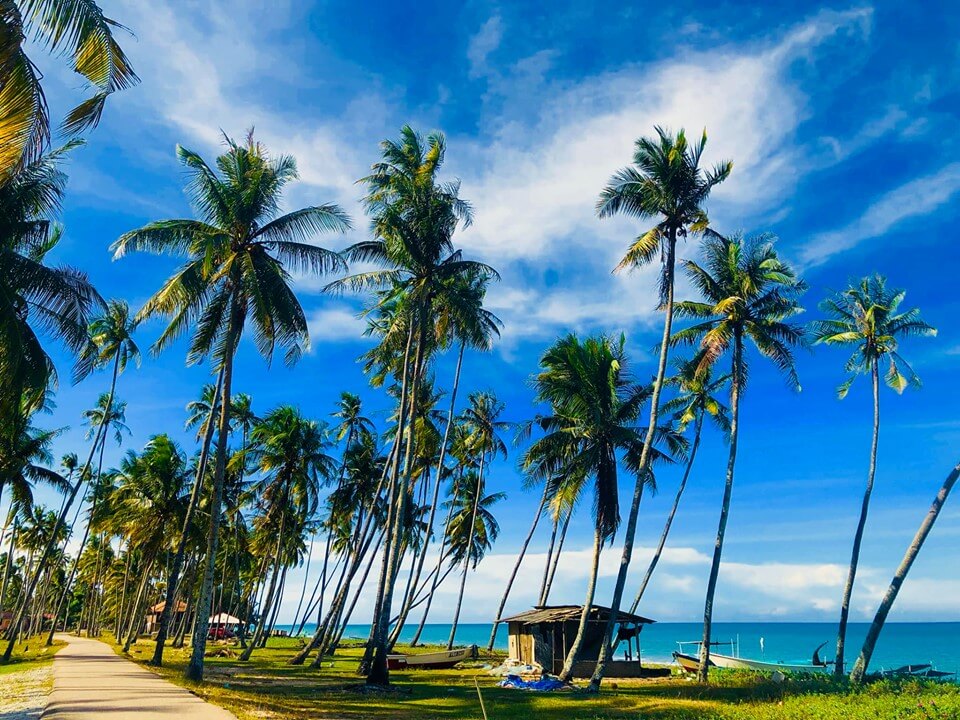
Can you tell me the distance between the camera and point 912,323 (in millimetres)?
25531

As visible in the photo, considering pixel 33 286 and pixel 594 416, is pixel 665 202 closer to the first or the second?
pixel 594 416

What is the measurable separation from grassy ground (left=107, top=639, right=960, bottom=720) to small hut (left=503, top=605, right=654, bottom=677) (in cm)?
357

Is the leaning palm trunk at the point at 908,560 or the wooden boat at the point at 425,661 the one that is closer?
the leaning palm trunk at the point at 908,560

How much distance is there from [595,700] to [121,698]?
11.9 meters

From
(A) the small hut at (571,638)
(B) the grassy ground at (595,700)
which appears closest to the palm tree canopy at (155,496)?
(B) the grassy ground at (595,700)

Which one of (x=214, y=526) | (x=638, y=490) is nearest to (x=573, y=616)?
(x=638, y=490)

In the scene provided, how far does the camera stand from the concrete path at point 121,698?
1100cm

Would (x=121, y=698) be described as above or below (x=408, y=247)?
below

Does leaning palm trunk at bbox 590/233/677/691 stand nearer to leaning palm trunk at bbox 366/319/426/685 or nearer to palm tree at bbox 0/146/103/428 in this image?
leaning palm trunk at bbox 366/319/426/685

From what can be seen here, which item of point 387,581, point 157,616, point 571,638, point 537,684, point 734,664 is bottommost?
point 157,616

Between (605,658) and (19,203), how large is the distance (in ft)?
65.8

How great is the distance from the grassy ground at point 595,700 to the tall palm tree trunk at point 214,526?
83 centimetres

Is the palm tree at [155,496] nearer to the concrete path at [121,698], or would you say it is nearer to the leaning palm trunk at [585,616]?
the concrete path at [121,698]

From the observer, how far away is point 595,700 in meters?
18.9
